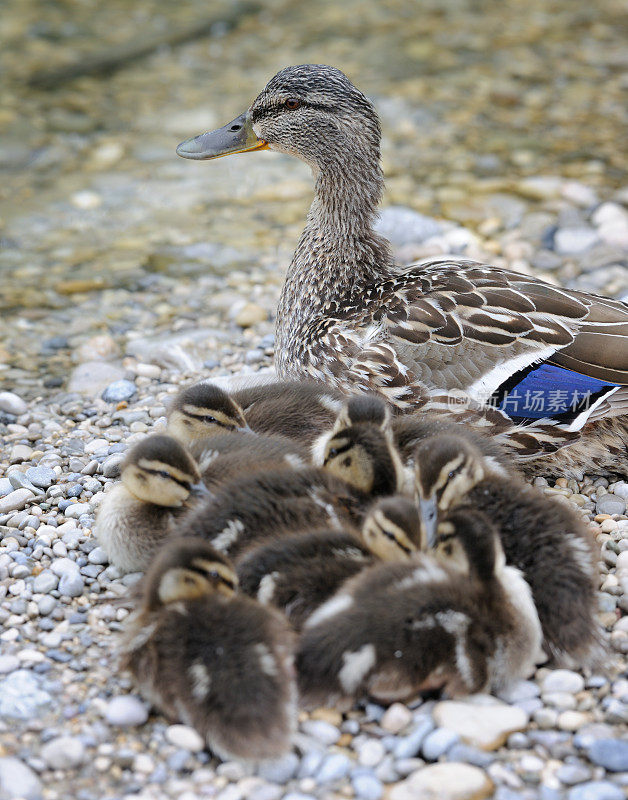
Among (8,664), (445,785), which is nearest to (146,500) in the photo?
(8,664)

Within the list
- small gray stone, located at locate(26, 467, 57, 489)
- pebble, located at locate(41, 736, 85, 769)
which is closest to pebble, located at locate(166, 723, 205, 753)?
pebble, located at locate(41, 736, 85, 769)

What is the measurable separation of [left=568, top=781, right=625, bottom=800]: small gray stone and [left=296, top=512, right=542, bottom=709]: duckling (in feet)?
1.07

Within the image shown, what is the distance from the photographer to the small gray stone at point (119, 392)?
4.27 metres

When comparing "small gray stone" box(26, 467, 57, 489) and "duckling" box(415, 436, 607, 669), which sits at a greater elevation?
"duckling" box(415, 436, 607, 669)

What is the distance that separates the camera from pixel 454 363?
3.43 metres

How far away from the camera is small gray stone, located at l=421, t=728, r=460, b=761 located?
2.41 metres

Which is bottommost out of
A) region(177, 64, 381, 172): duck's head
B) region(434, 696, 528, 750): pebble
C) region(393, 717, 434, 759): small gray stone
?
region(393, 717, 434, 759): small gray stone

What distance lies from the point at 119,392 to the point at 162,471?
4.80 feet

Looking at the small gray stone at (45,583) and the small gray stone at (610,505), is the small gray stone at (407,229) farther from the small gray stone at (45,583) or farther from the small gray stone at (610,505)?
the small gray stone at (45,583)

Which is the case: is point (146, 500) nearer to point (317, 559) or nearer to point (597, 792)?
point (317, 559)

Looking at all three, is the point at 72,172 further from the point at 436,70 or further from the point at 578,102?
the point at 578,102

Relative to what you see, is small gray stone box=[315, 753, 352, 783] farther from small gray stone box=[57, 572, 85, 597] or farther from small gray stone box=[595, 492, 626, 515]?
small gray stone box=[595, 492, 626, 515]

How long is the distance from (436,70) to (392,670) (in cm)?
627

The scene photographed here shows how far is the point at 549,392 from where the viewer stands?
3389mm
